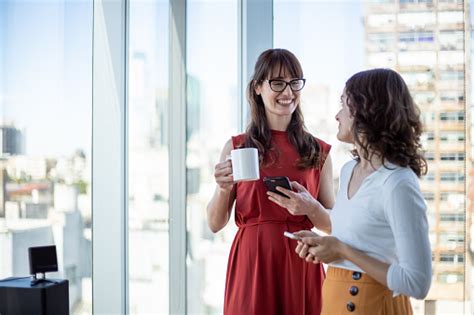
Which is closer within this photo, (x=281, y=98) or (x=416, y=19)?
(x=281, y=98)

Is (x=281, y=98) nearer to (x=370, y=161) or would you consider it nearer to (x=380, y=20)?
(x=370, y=161)

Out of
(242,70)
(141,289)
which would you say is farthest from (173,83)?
(141,289)

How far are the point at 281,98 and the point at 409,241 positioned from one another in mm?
902

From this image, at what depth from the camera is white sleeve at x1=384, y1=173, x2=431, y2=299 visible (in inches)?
51.9

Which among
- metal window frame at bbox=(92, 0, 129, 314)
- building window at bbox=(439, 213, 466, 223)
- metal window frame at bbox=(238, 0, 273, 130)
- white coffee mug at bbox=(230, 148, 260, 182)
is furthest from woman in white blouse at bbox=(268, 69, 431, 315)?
metal window frame at bbox=(238, 0, 273, 130)

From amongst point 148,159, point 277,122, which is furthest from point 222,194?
point 148,159

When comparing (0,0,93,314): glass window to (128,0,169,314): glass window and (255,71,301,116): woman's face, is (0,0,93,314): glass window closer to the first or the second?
(128,0,169,314): glass window

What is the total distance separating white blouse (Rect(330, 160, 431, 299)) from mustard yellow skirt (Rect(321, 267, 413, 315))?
0.10 ft

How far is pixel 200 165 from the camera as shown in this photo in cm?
368

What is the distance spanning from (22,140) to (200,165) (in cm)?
157

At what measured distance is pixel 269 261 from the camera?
2061mm

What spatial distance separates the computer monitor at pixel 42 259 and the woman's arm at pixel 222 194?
1.79ft

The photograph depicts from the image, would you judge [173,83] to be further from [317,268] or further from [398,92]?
[398,92]

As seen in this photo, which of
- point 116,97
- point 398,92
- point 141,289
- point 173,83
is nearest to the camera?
point 398,92
